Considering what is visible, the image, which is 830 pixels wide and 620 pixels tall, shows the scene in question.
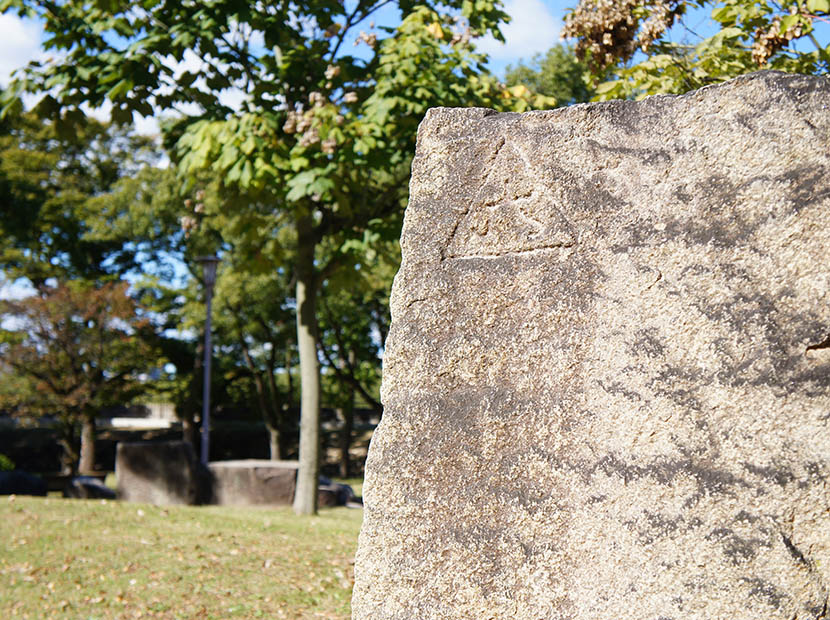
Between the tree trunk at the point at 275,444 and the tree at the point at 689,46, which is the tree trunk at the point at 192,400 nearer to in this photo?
the tree trunk at the point at 275,444

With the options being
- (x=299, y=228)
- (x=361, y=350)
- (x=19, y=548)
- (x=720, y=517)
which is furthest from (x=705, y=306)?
(x=361, y=350)

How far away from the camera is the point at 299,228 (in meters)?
10.6

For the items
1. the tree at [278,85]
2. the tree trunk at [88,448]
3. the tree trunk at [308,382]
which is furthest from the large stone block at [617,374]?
the tree trunk at [88,448]

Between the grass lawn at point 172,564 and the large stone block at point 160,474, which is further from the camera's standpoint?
the large stone block at point 160,474

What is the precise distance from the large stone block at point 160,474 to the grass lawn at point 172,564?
1135mm

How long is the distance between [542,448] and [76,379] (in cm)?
1714

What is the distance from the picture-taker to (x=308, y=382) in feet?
34.7

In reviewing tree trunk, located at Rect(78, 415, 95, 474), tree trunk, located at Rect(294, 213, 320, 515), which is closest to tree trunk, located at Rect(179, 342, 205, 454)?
tree trunk, located at Rect(78, 415, 95, 474)

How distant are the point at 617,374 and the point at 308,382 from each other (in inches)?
325

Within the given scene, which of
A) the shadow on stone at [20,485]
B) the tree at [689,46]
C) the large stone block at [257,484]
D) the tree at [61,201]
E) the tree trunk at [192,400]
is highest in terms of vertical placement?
the tree at [61,201]

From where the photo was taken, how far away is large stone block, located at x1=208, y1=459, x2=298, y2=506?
1156 cm

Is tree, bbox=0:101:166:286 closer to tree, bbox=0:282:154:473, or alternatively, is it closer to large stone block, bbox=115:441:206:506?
tree, bbox=0:282:154:473

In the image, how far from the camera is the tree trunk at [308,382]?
1052 cm

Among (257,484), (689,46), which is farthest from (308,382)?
(689,46)
